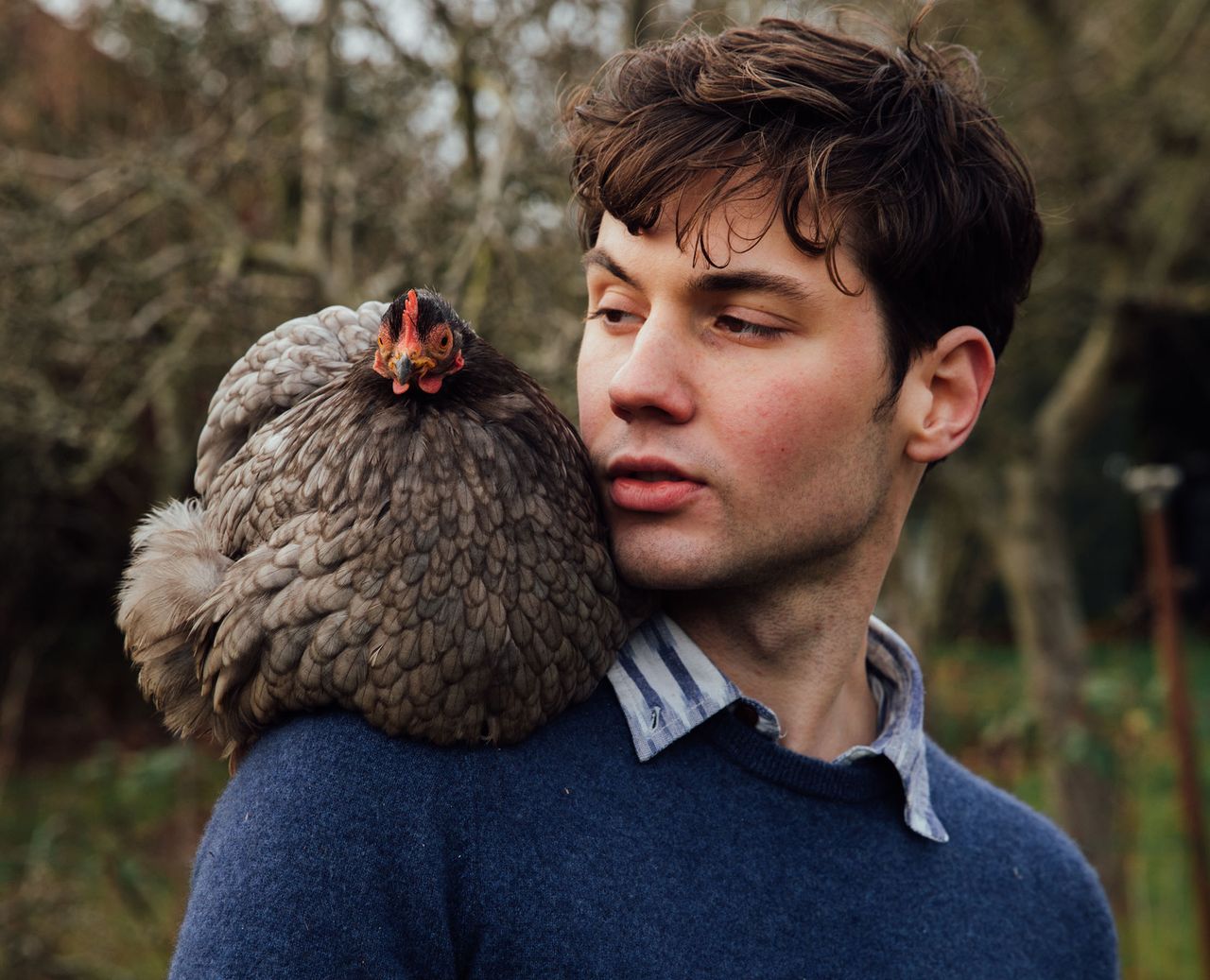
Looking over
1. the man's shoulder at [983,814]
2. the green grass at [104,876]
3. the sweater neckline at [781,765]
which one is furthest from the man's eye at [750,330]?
the green grass at [104,876]

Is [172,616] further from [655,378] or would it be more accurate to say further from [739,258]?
[739,258]

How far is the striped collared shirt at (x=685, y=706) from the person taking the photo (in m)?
1.51

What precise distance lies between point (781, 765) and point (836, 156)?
2.79 ft

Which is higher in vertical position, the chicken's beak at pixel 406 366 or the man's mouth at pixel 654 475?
the chicken's beak at pixel 406 366

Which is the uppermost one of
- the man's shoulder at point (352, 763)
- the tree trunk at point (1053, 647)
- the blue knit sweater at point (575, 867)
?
the man's shoulder at point (352, 763)

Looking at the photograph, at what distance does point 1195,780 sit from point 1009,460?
5.43 feet

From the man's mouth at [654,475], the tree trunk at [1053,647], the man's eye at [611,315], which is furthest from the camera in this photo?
the tree trunk at [1053,647]

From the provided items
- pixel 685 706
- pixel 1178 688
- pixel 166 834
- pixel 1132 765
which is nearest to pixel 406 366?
pixel 685 706

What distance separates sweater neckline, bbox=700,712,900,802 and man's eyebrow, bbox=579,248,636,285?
2.05 feet

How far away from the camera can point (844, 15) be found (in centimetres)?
198

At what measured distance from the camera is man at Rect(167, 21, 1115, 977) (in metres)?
1.31

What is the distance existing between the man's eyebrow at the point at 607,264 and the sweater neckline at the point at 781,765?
0.62 meters

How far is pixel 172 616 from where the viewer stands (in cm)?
143

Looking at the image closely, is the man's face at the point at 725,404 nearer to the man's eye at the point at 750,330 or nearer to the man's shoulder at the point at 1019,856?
the man's eye at the point at 750,330
